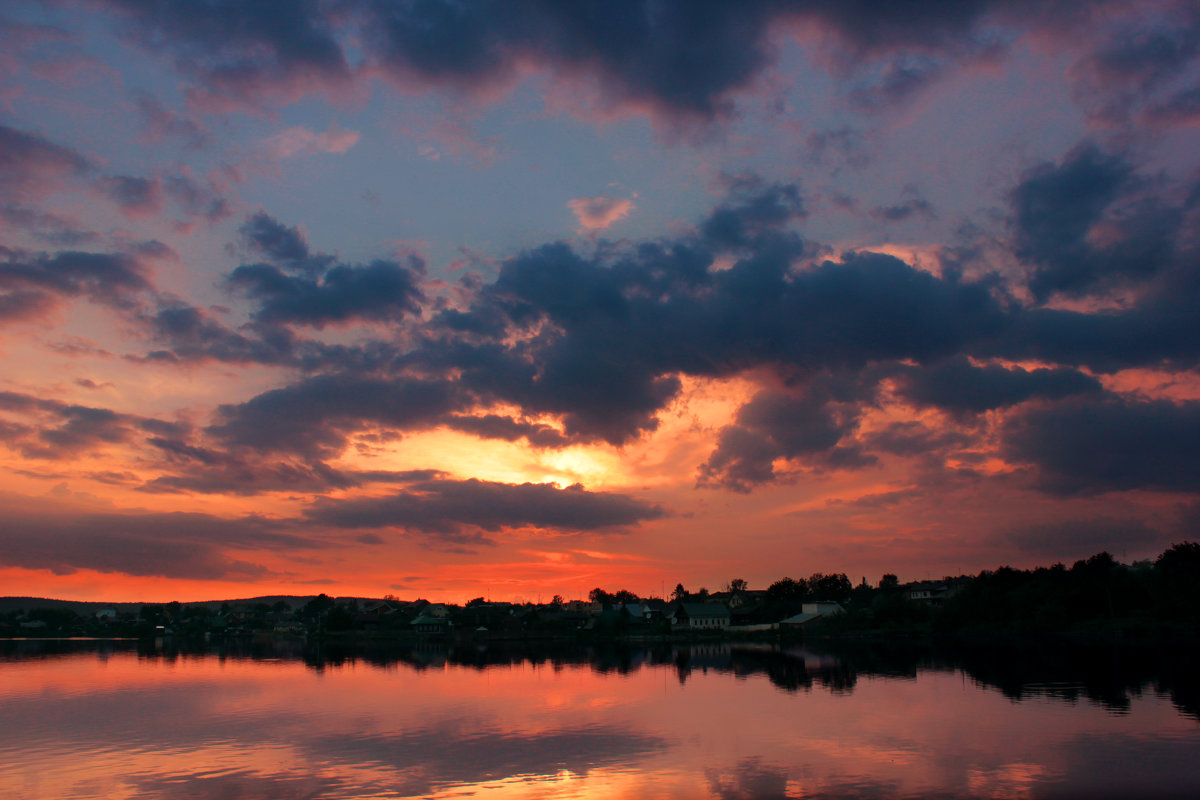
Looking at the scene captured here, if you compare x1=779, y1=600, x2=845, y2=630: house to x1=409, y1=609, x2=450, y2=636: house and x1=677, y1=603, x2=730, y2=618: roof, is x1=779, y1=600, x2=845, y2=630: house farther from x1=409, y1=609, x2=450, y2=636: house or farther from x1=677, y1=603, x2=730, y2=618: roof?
x1=409, y1=609, x2=450, y2=636: house

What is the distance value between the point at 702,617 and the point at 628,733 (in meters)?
95.3

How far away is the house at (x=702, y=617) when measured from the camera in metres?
123

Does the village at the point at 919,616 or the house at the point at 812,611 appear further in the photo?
the house at the point at 812,611

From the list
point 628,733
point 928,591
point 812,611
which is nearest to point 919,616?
point 812,611

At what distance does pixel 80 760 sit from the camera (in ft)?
93.0

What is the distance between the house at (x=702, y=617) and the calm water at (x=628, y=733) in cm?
6371

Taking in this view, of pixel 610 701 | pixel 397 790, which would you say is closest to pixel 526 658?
pixel 610 701

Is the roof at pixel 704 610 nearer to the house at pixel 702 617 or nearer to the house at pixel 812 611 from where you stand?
the house at pixel 702 617

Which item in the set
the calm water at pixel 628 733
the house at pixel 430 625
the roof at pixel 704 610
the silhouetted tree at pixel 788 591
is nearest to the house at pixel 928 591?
the silhouetted tree at pixel 788 591

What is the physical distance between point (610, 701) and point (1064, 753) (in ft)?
76.7

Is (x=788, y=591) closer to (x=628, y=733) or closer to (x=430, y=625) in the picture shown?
(x=430, y=625)

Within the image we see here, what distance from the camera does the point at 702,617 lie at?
406ft

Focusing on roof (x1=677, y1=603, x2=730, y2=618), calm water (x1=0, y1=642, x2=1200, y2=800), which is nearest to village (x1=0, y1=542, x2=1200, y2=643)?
roof (x1=677, y1=603, x2=730, y2=618)

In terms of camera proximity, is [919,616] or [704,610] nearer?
[919,616]
